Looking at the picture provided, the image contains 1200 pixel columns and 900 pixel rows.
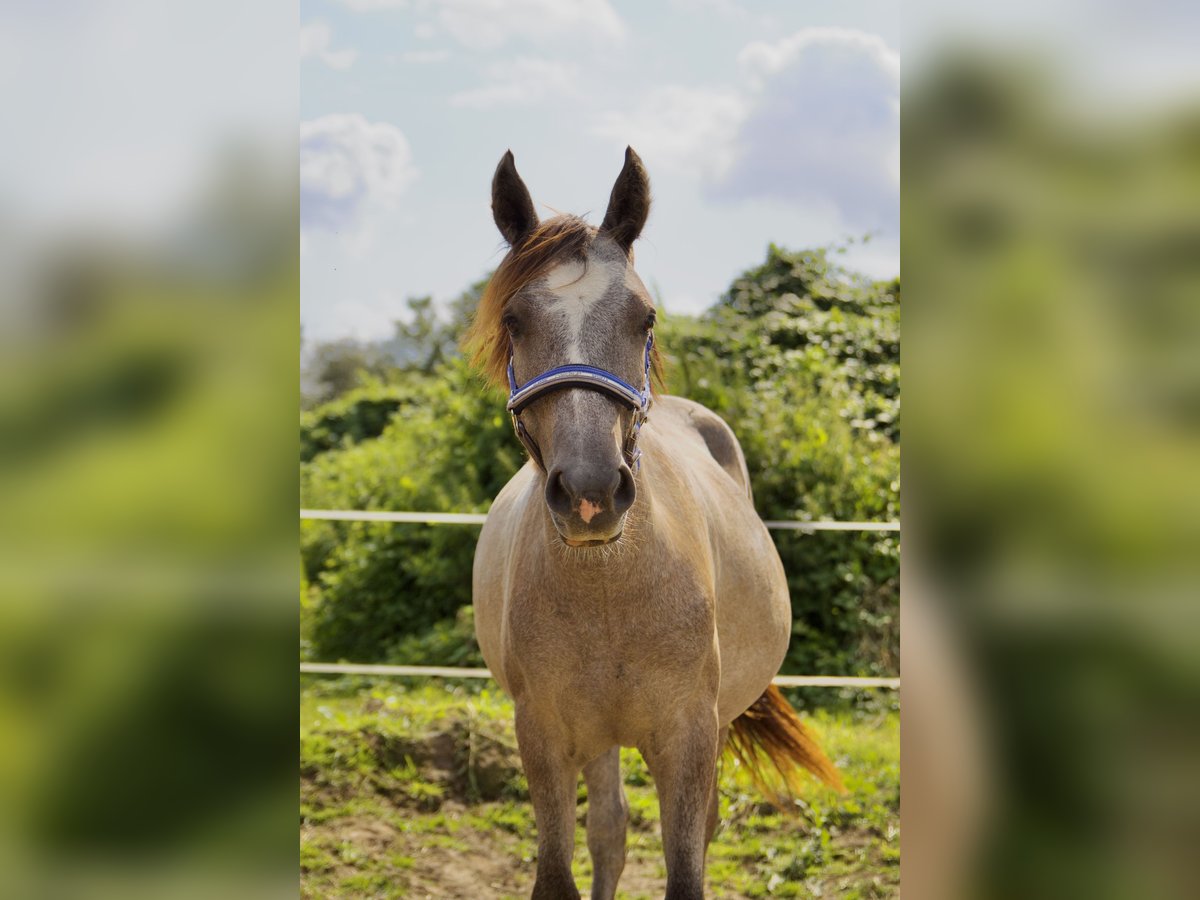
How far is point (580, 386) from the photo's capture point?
1786mm

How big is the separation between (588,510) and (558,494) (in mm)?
66

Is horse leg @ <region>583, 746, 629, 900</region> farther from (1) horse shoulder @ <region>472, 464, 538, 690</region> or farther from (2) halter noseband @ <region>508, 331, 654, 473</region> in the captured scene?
(2) halter noseband @ <region>508, 331, 654, 473</region>

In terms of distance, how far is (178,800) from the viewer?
0.87 m

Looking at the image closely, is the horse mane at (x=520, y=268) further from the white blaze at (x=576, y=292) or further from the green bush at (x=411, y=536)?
the green bush at (x=411, y=536)

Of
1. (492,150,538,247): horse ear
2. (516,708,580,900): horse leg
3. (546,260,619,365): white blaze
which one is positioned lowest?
(516,708,580,900): horse leg

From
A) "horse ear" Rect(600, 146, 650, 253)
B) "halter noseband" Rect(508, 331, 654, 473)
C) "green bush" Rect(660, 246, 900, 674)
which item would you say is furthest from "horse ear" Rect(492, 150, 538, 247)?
"green bush" Rect(660, 246, 900, 674)

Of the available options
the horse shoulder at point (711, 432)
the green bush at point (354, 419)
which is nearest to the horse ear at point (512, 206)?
the horse shoulder at point (711, 432)

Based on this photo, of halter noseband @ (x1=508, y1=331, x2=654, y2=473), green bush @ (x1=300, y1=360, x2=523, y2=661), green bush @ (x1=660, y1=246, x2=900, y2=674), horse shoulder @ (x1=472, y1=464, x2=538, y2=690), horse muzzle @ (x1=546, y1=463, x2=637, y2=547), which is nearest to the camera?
horse muzzle @ (x1=546, y1=463, x2=637, y2=547)

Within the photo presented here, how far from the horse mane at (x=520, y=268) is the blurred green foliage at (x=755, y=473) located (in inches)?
133

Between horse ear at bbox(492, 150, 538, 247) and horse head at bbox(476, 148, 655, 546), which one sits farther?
horse ear at bbox(492, 150, 538, 247)

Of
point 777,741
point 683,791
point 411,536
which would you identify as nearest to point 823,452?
point 411,536

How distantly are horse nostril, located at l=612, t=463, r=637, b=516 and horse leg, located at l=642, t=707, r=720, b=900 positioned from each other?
72cm

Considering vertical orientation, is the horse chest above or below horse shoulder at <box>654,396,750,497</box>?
below

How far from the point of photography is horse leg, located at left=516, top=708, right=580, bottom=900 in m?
2.26
